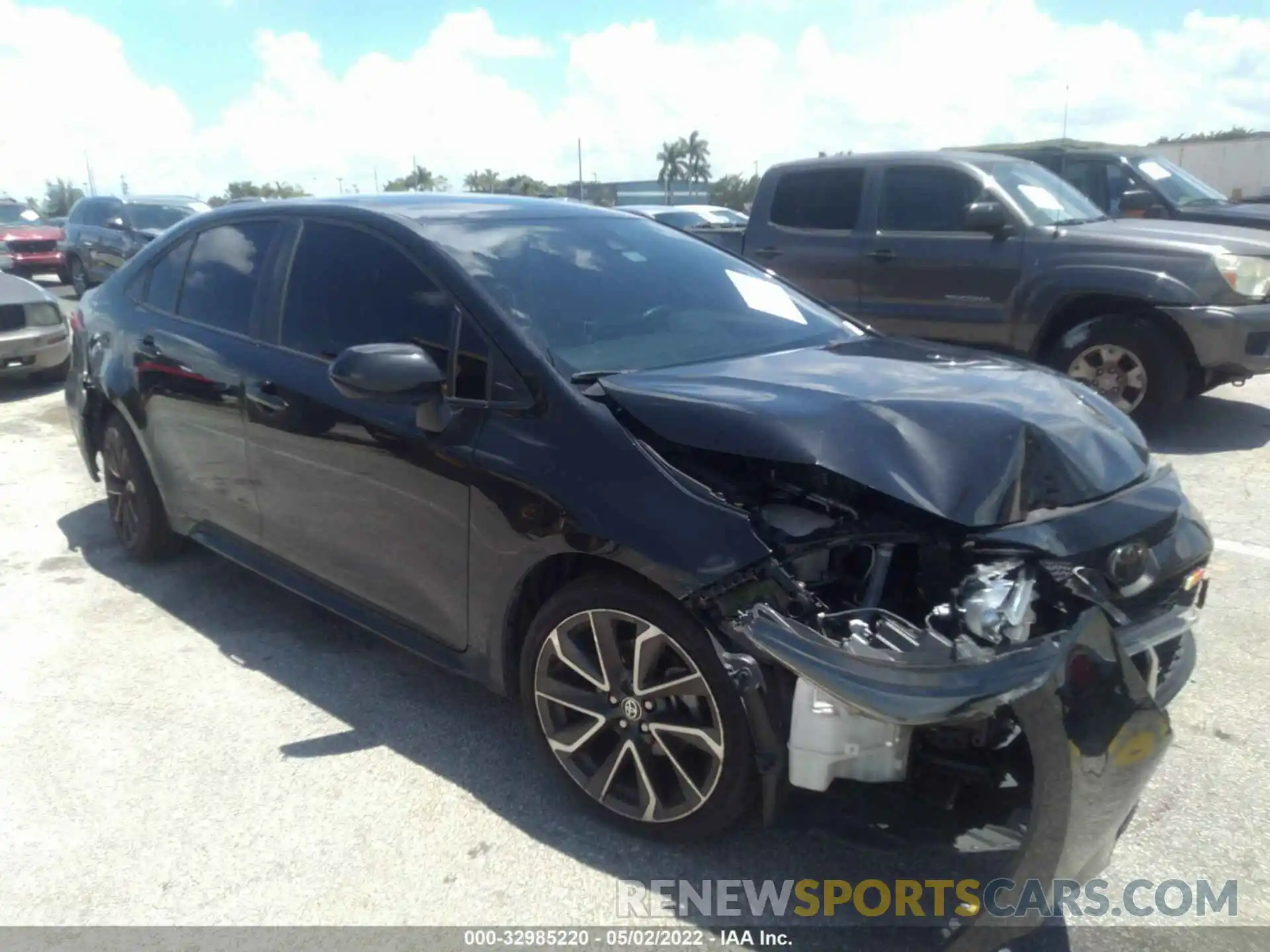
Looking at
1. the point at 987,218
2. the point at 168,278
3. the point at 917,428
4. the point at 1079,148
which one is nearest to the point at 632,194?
the point at 1079,148

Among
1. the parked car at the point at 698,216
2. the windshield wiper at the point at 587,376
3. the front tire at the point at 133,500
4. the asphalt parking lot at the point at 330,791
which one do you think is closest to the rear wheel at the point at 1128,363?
the asphalt parking lot at the point at 330,791

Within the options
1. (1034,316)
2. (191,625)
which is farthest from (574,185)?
(191,625)

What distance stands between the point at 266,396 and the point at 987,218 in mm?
5128

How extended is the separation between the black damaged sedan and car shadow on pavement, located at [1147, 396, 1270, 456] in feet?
12.4

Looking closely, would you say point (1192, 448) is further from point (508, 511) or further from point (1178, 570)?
point (508, 511)

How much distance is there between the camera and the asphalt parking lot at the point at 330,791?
2.70 metres

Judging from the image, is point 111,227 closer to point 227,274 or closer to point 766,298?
point 227,274

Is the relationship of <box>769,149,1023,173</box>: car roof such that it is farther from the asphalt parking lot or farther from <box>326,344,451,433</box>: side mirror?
<box>326,344,451,433</box>: side mirror

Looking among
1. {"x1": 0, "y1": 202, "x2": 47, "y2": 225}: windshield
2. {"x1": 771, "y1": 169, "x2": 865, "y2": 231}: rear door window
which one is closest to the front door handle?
{"x1": 771, "y1": 169, "x2": 865, "y2": 231}: rear door window

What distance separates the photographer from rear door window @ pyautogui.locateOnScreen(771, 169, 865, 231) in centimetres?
798

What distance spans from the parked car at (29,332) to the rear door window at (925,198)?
22.6ft

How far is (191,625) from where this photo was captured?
14.4 ft

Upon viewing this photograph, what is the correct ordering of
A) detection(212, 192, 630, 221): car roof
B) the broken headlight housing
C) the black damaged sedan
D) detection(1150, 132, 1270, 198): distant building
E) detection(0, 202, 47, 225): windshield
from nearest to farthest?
1. the black damaged sedan
2. detection(212, 192, 630, 221): car roof
3. the broken headlight housing
4. detection(0, 202, 47, 225): windshield
5. detection(1150, 132, 1270, 198): distant building

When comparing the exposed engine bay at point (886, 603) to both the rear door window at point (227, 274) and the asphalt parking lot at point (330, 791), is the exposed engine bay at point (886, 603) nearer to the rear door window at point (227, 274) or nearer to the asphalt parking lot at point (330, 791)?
the asphalt parking lot at point (330, 791)
